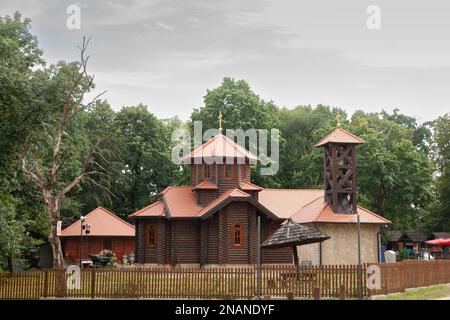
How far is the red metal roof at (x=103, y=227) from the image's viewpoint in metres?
51.2

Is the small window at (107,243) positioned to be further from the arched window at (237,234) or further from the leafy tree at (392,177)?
the leafy tree at (392,177)

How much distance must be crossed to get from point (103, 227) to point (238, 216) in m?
17.0

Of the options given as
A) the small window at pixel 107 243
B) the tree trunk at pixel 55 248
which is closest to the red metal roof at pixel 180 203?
the tree trunk at pixel 55 248

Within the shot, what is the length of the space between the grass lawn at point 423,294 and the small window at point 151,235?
19.1 m

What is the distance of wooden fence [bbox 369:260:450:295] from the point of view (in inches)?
922

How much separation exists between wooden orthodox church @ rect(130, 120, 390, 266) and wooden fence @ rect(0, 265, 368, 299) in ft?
47.4

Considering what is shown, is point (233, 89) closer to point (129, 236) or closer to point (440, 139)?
point (129, 236)

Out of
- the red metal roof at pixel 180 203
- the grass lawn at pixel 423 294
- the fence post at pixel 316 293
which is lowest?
the grass lawn at pixel 423 294

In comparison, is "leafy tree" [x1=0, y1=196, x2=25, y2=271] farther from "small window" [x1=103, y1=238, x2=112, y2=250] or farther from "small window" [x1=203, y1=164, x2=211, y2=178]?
"small window" [x1=103, y1=238, x2=112, y2=250]

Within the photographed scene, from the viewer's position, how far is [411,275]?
26.0 metres

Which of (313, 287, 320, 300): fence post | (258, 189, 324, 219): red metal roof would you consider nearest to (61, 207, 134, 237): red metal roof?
(258, 189, 324, 219): red metal roof

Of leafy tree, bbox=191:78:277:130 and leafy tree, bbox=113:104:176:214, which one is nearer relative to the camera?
leafy tree, bbox=191:78:277:130

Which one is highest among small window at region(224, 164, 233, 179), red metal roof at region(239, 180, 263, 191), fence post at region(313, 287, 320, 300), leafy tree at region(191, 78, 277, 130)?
leafy tree at region(191, 78, 277, 130)
